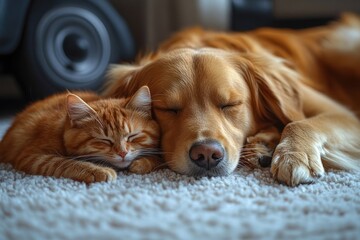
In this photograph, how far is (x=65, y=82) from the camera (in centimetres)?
266

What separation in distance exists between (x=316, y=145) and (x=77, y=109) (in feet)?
2.94

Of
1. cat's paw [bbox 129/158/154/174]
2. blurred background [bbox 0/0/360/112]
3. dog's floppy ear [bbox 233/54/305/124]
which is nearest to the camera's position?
cat's paw [bbox 129/158/154/174]

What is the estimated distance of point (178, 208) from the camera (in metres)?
1.16

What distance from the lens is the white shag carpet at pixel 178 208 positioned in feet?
3.33

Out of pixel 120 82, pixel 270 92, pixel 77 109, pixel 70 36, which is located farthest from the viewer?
pixel 70 36

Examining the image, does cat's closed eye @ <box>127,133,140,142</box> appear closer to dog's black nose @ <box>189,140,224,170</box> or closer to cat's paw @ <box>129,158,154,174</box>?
cat's paw @ <box>129,158,154,174</box>

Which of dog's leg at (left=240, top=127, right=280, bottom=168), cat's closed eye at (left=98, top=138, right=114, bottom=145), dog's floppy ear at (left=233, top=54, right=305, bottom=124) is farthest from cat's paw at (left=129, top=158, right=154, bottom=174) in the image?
dog's floppy ear at (left=233, top=54, right=305, bottom=124)

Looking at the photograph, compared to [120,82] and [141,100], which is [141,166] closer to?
[141,100]

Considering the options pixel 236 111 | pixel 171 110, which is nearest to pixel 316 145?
pixel 236 111

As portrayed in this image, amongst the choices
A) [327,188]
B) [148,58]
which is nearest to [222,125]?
[327,188]

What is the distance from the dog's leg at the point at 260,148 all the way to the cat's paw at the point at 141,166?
35 cm

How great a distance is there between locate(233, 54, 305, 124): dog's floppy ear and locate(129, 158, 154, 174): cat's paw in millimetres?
572

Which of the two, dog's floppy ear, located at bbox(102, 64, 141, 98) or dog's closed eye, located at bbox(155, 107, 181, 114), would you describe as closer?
dog's closed eye, located at bbox(155, 107, 181, 114)

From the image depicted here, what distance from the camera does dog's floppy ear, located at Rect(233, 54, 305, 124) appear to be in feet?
6.12
